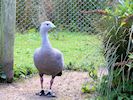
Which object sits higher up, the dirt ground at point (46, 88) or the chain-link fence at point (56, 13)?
the chain-link fence at point (56, 13)

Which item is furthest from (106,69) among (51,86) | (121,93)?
(51,86)

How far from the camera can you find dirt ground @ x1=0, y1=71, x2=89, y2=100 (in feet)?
13.1

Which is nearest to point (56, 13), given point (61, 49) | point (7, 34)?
point (61, 49)

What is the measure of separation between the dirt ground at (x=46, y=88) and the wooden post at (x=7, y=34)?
0.70 feet

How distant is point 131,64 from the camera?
287 cm

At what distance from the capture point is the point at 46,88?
4375 millimetres

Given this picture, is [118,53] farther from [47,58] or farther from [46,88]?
[46,88]

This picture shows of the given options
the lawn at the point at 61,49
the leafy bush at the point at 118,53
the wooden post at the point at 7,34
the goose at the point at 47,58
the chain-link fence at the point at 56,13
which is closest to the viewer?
the leafy bush at the point at 118,53

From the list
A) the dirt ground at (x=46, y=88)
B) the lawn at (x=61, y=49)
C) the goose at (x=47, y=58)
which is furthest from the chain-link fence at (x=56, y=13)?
the goose at (x=47, y=58)

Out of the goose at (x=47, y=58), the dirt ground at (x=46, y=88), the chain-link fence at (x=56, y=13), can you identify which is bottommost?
the dirt ground at (x=46, y=88)

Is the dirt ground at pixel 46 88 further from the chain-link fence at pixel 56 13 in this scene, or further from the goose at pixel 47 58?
the chain-link fence at pixel 56 13

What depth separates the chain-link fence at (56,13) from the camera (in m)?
5.77

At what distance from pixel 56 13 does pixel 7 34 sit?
168 cm

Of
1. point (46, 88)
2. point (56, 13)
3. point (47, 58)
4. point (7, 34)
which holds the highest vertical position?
point (56, 13)
